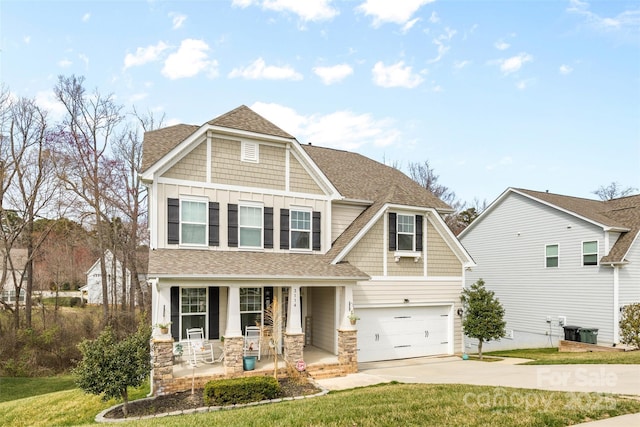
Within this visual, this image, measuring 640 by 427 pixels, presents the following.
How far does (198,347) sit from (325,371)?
3.77 m

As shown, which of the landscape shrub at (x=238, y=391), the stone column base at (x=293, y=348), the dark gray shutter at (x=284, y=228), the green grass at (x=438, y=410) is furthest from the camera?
the dark gray shutter at (x=284, y=228)

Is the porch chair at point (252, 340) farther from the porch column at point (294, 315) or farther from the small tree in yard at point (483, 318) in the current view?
the small tree in yard at point (483, 318)

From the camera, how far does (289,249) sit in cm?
1434

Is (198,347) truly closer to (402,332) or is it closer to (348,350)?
(348,350)

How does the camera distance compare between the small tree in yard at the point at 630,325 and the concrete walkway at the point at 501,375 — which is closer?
the concrete walkway at the point at 501,375

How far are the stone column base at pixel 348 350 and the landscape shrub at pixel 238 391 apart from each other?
3182mm

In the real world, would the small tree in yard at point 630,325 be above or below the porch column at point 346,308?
below

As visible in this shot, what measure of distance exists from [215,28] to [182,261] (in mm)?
9074

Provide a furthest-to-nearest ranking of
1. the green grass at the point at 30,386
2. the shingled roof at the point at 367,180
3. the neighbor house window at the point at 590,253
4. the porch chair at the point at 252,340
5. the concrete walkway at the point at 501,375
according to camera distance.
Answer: the neighbor house window at the point at 590,253
the green grass at the point at 30,386
the shingled roof at the point at 367,180
the porch chair at the point at 252,340
the concrete walkway at the point at 501,375

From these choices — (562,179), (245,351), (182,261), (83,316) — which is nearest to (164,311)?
(182,261)

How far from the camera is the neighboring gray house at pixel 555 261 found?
1750 centimetres

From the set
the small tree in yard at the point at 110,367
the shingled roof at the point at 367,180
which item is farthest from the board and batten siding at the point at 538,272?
the small tree in yard at the point at 110,367

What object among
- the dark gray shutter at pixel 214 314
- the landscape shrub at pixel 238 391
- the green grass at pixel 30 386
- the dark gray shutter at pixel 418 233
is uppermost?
the dark gray shutter at pixel 418 233

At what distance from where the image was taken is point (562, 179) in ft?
128
